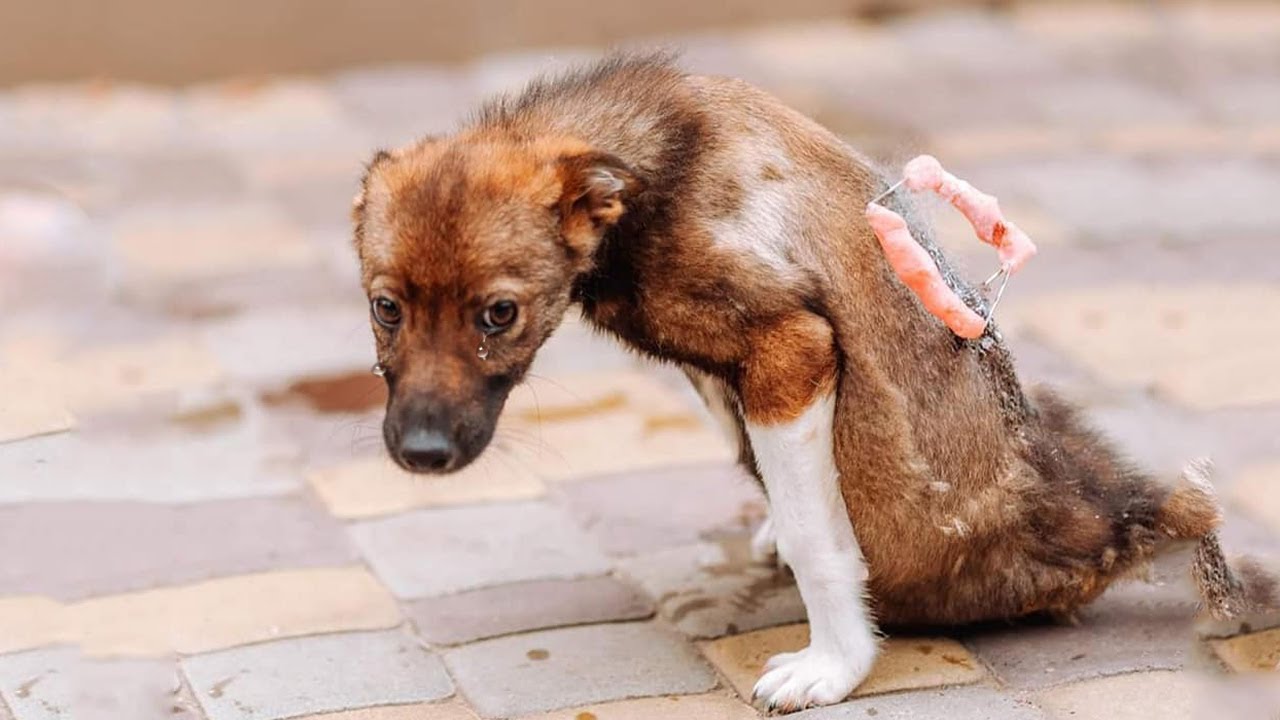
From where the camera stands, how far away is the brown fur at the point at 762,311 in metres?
5.23

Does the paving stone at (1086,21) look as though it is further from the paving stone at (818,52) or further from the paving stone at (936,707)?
the paving stone at (936,707)

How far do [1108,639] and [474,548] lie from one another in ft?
7.03

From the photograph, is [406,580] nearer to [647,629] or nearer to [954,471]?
[647,629]

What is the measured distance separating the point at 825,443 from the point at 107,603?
2.38m

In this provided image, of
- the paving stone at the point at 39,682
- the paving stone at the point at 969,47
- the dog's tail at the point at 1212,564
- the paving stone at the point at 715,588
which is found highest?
the dog's tail at the point at 1212,564

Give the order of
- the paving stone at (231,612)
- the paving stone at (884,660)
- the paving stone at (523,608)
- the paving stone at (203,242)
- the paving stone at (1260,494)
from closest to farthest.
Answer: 1. the paving stone at (884,660)
2. the paving stone at (231,612)
3. the paving stone at (523,608)
4. the paving stone at (1260,494)
5. the paving stone at (203,242)

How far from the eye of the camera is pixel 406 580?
6.43 meters

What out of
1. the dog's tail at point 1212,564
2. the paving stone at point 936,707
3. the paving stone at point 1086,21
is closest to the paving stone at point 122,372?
the paving stone at point 936,707

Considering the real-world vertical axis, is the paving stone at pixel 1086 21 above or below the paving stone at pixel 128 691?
above

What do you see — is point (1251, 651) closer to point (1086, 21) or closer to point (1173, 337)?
point (1173, 337)

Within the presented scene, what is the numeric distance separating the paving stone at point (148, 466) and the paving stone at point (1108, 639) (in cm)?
269

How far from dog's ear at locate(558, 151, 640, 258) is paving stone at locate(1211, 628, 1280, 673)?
2.28 metres

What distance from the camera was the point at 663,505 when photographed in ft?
23.0

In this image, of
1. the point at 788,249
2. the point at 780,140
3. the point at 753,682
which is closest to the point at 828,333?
the point at 788,249
